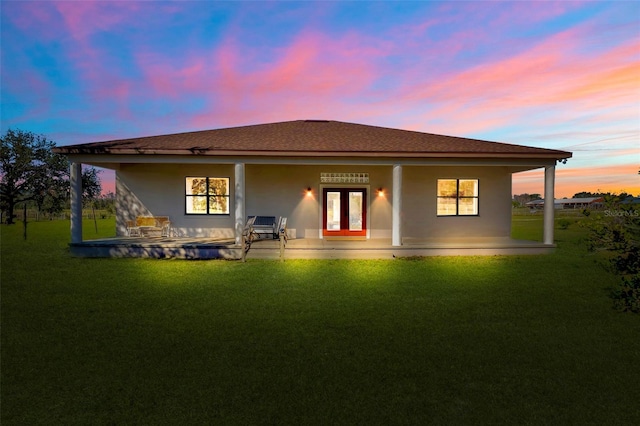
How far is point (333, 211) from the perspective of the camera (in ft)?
→ 48.5

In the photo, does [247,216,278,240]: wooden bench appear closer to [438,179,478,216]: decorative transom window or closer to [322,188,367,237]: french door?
[322,188,367,237]: french door

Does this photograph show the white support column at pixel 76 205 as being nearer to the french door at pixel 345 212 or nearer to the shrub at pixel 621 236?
the french door at pixel 345 212

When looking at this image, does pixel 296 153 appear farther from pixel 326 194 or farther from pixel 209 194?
pixel 209 194

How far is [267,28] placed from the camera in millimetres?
15266

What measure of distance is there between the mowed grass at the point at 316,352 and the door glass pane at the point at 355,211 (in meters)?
6.73

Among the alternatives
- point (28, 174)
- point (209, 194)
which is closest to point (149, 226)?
point (209, 194)

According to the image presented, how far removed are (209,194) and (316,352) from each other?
11.3 m

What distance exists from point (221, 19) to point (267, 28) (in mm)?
1887

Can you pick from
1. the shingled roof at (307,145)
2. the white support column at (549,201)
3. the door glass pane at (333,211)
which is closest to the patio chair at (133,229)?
the shingled roof at (307,145)

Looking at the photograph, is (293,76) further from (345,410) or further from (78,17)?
(345,410)

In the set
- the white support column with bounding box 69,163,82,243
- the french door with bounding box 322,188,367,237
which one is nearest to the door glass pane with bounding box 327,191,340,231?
the french door with bounding box 322,188,367,237

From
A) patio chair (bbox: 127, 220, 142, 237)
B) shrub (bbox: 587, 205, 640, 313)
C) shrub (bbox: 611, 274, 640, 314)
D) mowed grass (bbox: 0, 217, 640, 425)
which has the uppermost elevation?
shrub (bbox: 587, 205, 640, 313)

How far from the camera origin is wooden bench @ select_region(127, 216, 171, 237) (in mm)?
13664

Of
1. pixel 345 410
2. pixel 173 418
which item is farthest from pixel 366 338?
pixel 173 418
